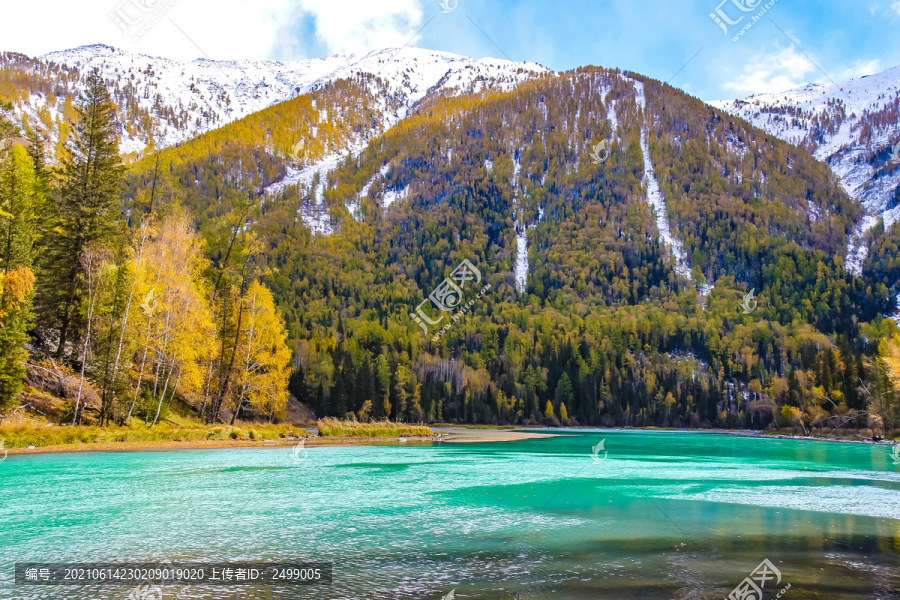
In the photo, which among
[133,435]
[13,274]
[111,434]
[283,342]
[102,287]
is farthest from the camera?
[283,342]

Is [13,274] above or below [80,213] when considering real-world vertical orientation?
below

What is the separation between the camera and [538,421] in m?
134

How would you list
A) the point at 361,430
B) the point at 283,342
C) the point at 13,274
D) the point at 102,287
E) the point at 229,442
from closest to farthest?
the point at 13,274
the point at 102,287
the point at 229,442
the point at 283,342
the point at 361,430

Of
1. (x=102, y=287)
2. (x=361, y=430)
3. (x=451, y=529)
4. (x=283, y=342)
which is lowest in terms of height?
(x=361, y=430)

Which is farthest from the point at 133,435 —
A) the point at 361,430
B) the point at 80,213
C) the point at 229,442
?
the point at 361,430

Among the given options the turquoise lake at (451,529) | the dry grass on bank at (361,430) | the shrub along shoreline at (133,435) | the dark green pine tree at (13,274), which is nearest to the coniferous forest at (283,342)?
the dark green pine tree at (13,274)

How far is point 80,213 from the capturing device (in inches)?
1423

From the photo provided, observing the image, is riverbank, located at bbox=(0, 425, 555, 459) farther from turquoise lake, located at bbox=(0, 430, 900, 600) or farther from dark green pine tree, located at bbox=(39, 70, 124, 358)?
dark green pine tree, located at bbox=(39, 70, 124, 358)

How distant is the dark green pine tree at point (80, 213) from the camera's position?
35281 mm

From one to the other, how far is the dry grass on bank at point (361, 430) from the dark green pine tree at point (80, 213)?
2042cm

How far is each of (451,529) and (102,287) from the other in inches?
1209

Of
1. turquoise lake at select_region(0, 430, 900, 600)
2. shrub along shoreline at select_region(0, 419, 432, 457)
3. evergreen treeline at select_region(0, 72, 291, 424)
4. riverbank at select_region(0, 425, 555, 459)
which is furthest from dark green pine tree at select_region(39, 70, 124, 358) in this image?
turquoise lake at select_region(0, 430, 900, 600)

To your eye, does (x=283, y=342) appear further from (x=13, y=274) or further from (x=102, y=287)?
(x=13, y=274)

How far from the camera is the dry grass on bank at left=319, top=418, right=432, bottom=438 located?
47719 mm
